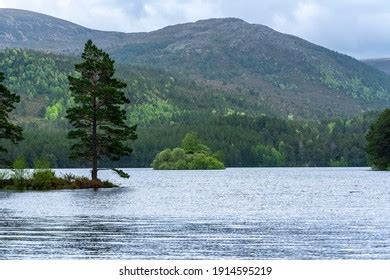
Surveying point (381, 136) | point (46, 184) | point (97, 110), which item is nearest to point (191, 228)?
point (46, 184)

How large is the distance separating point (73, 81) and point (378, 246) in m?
73.4

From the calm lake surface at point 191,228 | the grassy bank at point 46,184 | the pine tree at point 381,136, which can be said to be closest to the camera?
the calm lake surface at point 191,228

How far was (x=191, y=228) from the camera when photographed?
197 ft

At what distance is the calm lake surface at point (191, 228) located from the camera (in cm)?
4578

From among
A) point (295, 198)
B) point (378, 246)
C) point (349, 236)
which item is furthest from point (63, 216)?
point (295, 198)

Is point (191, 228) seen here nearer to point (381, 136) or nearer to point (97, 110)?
point (97, 110)

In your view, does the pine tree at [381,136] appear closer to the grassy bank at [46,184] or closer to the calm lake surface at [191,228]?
the grassy bank at [46,184]

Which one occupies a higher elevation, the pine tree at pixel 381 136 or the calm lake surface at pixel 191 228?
the pine tree at pixel 381 136

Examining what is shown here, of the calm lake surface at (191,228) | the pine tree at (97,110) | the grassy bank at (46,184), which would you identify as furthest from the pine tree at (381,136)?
the calm lake surface at (191,228)
